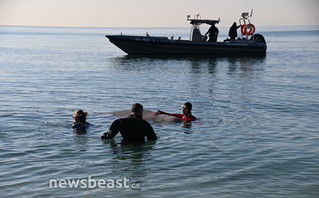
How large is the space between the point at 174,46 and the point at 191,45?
1571 mm

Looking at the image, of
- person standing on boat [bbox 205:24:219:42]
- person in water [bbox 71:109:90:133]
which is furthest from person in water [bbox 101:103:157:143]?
person standing on boat [bbox 205:24:219:42]

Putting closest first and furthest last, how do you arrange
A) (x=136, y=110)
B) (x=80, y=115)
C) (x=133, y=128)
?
(x=136, y=110)
(x=133, y=128)
(x=80, y=115)

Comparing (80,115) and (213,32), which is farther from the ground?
(213,32)

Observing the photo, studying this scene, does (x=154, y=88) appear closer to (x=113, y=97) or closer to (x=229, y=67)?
(x=113, y=97)

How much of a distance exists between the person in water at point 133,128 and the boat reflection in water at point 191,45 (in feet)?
→ 92.1

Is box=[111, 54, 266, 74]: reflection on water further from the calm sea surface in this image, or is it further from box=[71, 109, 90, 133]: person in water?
box=[71, 109, 90, 133]: person in water

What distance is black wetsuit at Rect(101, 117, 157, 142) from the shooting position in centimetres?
900

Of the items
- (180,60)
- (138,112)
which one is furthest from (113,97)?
(180,60)

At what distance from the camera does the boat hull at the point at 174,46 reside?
3703cm

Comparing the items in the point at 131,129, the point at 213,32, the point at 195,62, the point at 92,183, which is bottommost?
the point at 92,183

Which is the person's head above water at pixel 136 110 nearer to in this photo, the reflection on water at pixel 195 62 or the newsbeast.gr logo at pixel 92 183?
the newsbeast.gr logo at pixel 92 183

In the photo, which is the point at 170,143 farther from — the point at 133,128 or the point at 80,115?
the point at 80,115

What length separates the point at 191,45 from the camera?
3712 centimetres

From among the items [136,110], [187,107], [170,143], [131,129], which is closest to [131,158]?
[131,129]
